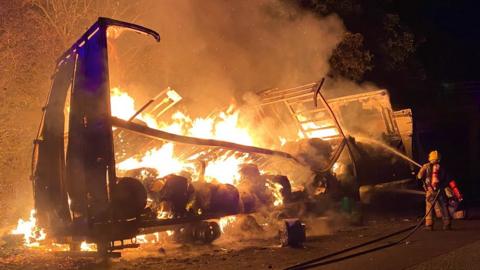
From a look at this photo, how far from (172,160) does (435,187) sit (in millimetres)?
4681

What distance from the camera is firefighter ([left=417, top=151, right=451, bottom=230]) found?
955cm

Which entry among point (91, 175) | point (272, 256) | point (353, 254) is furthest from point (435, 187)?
point (91, 175)

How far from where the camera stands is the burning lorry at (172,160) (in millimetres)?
6332

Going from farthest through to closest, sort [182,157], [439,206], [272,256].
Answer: [439,206], [182,157], [272,256]

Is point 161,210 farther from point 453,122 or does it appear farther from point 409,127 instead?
point 453,122

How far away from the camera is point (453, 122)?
754 inches

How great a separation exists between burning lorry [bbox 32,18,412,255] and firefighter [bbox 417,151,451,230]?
105cm

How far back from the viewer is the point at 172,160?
29.9 feet

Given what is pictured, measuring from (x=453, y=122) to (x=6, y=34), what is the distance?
48.3 ft

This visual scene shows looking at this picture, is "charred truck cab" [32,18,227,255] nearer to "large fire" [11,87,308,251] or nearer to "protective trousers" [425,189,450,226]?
"large fire" [11,87,308,251]

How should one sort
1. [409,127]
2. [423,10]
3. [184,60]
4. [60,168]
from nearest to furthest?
[60,168] → [409,127] → [184,60] → [423,10]

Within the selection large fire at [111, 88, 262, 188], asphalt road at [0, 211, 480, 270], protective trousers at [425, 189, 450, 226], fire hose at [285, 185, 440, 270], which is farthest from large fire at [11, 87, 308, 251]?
protective trousers at [425, 189, 450, 226]

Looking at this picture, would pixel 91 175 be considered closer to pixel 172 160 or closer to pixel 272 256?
pixel 272 256

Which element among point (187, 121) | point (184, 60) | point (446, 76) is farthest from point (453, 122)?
point (187, 121)
